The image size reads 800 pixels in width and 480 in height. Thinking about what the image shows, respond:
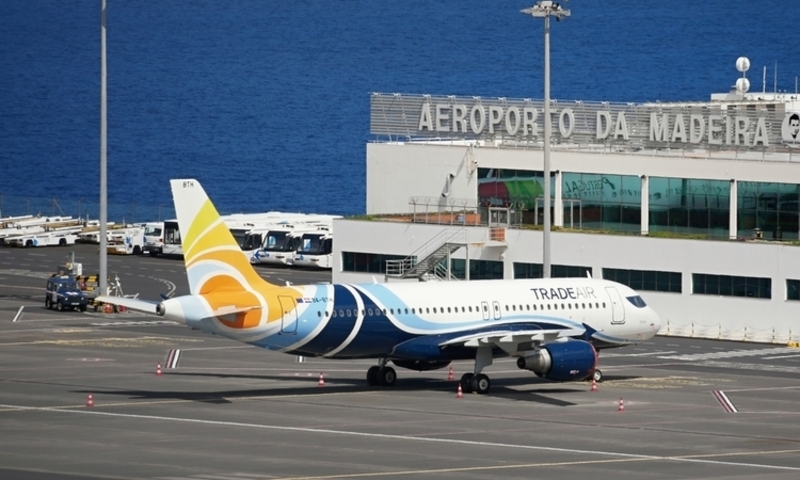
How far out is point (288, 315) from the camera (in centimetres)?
5703

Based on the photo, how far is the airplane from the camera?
56469mm

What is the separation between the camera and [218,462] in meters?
44.8

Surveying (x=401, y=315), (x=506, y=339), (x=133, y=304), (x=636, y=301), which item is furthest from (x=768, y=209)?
(x=133, y=304)

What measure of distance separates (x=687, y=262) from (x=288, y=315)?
122ft

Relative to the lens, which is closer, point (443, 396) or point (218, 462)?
point (218, 462)

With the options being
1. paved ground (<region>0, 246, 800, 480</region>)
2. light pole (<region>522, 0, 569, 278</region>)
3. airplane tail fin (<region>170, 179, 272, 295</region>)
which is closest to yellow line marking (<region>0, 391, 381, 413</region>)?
paved ground (<region>0, 246, 800, 480</region>)

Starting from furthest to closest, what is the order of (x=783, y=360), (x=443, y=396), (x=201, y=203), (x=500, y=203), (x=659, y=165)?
(x=500, y=203), (x=659, y=165), (x=783, y=360), (x=443, y=396), (x=201, y=203)

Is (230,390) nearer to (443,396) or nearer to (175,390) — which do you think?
(175,390)

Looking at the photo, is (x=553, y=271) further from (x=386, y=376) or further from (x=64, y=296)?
(x=386, y=376)

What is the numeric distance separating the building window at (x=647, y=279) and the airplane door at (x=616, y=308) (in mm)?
23411

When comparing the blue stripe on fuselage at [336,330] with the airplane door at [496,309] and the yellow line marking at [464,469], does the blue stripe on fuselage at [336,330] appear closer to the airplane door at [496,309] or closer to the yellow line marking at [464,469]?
the airplane door at [496,309]

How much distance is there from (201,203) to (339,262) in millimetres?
43834

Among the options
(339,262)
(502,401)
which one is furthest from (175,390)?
(339,262)

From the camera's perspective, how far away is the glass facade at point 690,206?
302 feet
